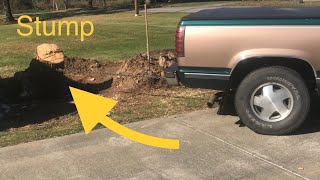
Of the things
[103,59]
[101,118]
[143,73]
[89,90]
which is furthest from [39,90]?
[103,59]

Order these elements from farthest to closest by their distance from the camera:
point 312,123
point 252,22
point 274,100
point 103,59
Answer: point 103,59 → point 312,123 → point 274,100 → point 252,22

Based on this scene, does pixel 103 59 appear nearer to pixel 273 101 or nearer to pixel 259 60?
pixel 259 60

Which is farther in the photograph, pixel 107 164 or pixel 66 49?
pixel 66 49

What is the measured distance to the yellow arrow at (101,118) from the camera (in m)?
5.26

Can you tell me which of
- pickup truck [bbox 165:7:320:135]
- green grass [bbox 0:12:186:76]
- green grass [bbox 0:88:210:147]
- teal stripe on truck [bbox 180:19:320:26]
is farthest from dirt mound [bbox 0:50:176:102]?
teal stripe on truck [bbox 180:19:320:26]

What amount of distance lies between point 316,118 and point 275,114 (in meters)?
0.88

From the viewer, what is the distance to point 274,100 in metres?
5.26

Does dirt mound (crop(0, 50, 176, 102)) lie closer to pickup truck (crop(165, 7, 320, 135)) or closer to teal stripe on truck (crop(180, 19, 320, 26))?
pickup truck (crop(165, 7, 320, 135))

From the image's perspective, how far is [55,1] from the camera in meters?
47.5

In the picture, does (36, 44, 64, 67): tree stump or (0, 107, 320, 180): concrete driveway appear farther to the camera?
(36, 44, 64, 67): tree stump

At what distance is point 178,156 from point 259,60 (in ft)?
5.13

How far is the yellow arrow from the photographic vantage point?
526 centimetres

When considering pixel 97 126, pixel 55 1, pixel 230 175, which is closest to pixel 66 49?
pixel 97 126

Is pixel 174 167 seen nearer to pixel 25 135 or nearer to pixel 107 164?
pixel 107 164
